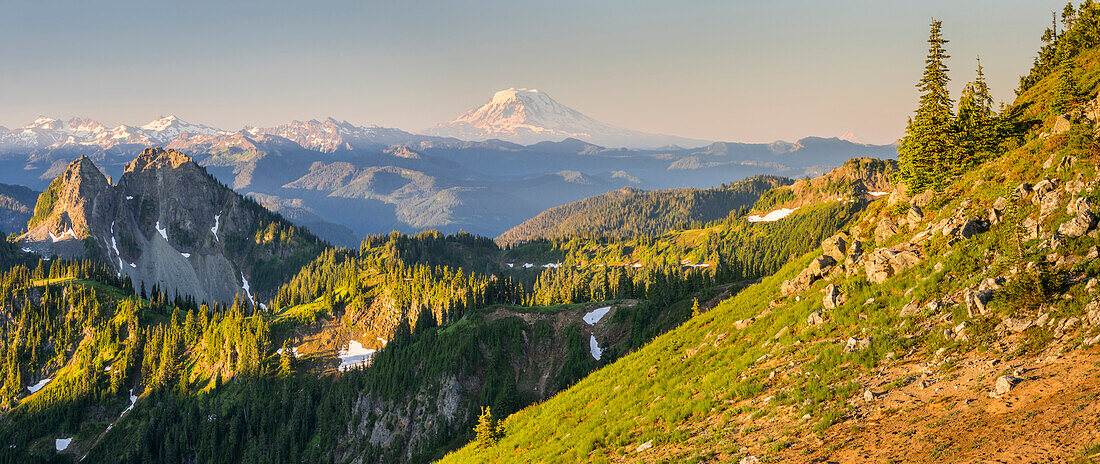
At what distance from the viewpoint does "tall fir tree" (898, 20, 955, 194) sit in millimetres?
56844

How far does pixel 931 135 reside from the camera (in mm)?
58156

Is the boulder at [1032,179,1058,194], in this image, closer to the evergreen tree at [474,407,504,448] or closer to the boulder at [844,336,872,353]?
the boulder at [844,336,872,353]

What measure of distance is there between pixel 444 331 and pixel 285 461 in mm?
44774

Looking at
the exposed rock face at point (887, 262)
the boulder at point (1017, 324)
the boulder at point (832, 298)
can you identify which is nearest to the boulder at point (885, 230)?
the exposed rock face at point (887, 262)

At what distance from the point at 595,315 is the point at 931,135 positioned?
8035 cm

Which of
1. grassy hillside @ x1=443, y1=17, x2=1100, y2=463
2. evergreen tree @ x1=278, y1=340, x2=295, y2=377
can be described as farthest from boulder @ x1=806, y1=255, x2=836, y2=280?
evergreen tree @ x1=278, y1=340, x2=295, y2=377

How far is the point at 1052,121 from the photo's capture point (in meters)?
51.7

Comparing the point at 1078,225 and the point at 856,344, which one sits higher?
the point at 1078,225

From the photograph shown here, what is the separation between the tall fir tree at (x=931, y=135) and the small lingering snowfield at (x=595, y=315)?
71.6 m

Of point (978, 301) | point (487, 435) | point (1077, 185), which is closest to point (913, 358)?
point (978, 301)

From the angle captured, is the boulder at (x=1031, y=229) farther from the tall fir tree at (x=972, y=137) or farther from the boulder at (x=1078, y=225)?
the tall fir tree at (x=972, y=137)

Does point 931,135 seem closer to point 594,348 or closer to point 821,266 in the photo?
point 821,266

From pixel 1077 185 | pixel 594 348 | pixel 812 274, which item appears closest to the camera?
pixel 1077 185

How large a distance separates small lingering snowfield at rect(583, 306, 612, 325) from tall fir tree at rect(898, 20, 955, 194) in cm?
7164
